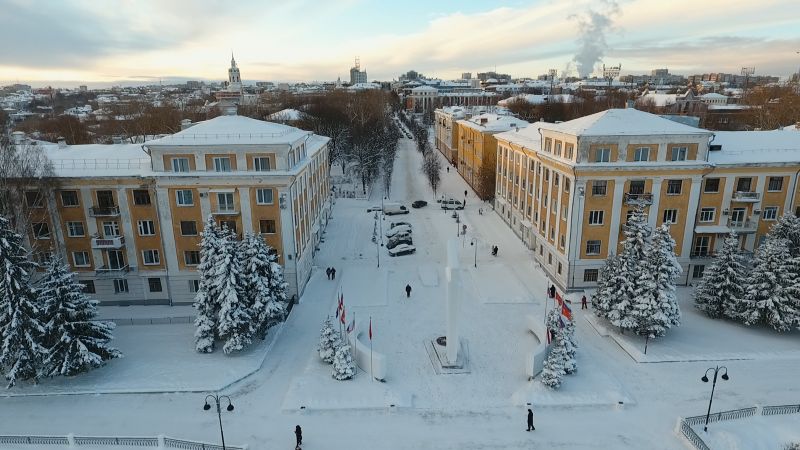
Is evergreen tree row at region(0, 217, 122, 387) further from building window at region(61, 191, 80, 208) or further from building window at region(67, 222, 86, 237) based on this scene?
building window at region(61, 191, 80, 208)

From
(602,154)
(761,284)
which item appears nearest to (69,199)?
(602,154)

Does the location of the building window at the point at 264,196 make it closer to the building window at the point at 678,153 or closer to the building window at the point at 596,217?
the building window at the point at 596,217

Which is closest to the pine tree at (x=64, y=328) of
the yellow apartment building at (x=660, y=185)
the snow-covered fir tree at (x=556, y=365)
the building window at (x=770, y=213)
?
the snow-covered fir tree at (x=556, y=365)

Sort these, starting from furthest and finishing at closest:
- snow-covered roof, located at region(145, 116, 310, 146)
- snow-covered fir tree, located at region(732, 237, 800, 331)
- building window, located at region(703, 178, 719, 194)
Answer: building window, located at region(703, 178, 719, 194), snow-covered roof, located at region(145, 116, 310, 146), snow-covered fir tree, located at region(732, 237, 800, 331)

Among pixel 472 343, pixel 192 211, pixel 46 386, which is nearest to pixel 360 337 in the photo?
pixel 472 343

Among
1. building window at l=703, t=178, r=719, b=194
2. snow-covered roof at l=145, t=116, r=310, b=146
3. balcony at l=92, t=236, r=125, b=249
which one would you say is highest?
snow-covered roof at l=145, t=116, r=310, b=146

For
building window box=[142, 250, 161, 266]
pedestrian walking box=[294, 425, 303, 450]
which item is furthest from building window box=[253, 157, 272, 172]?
pedestrian walking box=[294, 425, 303, 450]

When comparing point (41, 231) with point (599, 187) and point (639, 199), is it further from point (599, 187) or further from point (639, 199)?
point (639, 199)
